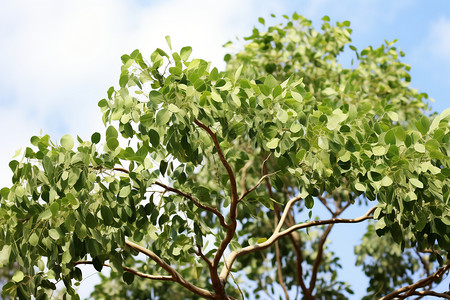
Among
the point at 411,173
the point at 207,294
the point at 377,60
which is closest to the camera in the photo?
the point at 411,173

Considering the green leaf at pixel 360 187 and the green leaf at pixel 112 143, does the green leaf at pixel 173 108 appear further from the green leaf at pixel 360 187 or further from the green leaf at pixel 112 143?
the green leaf at pixel 360 187

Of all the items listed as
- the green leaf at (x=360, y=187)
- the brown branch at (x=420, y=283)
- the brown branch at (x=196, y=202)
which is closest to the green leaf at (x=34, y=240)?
the brown branch at (x=196, y=202)

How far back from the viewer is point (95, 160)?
4.60 meters

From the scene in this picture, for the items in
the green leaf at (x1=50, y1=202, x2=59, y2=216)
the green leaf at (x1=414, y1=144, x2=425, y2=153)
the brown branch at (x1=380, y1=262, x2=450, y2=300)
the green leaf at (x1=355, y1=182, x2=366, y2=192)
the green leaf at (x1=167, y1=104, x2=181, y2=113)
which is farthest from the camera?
the brown branch at (x1=380, y1=262, x2=450, y2=300)

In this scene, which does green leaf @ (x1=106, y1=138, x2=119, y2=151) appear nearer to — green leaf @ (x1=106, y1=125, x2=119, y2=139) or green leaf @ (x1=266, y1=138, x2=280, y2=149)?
green leaf @ (x1=106, y1=125, x2=119, y2=139)

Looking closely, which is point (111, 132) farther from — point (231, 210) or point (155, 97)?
point (231, 210)

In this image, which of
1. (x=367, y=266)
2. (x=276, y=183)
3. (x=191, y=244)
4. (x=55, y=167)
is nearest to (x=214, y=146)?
(x=276, y=183)

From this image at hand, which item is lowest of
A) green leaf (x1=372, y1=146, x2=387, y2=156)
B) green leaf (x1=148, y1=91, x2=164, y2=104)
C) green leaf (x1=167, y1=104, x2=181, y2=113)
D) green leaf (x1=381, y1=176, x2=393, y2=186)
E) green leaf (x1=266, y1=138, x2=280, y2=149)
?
green leaf (x1=381, y1=176, x2=393, y2=186)

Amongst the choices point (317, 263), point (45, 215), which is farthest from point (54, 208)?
point (317, 263)

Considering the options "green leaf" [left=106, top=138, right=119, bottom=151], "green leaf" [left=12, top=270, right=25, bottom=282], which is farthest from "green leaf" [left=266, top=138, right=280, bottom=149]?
"green leaf" [left=12, top=270, right=25, bottom=282]

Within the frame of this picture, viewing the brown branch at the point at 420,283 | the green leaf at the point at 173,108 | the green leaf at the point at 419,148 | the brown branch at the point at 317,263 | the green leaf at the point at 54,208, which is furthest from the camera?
the brown branch at the point at 317,263

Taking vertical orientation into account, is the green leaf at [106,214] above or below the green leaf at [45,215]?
below

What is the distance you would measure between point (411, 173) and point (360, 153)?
1.43 ft

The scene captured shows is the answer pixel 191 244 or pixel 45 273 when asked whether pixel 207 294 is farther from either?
pixel 45 273
